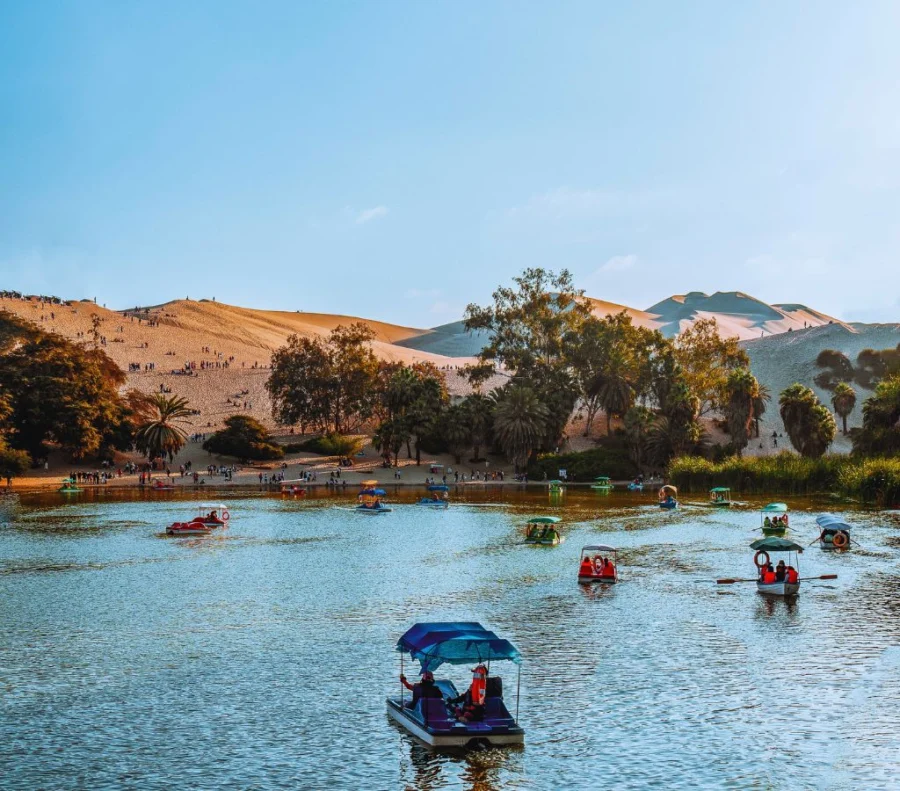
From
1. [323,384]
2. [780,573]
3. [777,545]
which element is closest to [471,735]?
[780,573]

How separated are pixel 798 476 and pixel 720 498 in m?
9.34

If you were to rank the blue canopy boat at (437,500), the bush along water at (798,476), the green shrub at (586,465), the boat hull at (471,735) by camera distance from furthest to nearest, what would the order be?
the green shrub at (586,465), the blue canopy boat at (437,500), the bush along water at (798,476), the boat hull at (471,735)

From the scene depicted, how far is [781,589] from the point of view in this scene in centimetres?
4003

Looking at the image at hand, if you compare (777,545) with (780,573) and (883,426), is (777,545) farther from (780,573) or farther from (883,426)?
(883,426)

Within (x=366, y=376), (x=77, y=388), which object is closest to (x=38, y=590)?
(x=77, y=388)

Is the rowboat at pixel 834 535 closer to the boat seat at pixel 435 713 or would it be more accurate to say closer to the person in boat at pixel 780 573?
the person in boat at pixel 780 573

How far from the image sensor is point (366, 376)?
133625mm

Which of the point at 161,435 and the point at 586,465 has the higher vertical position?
the point at 161,435

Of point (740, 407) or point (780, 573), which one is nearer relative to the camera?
point (780, 573)

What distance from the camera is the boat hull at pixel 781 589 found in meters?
40.0

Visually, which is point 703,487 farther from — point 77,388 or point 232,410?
point 232,410

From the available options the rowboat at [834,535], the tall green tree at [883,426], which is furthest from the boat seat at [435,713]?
the tall green tree at [883,426]

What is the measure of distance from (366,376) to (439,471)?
68.4 feet

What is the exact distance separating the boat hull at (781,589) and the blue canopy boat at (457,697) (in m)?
20.0
